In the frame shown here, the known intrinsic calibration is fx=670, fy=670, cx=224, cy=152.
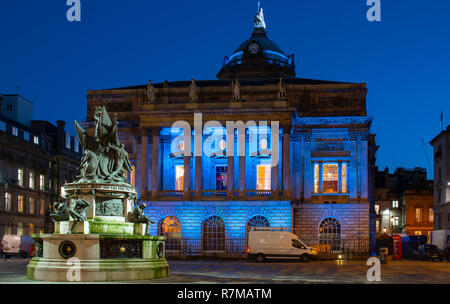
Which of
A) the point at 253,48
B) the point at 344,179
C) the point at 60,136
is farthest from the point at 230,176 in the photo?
the point at 60,136

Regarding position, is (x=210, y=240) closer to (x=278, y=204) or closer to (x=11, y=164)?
(x=278, y=204)

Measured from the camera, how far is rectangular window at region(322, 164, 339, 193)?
5794cm

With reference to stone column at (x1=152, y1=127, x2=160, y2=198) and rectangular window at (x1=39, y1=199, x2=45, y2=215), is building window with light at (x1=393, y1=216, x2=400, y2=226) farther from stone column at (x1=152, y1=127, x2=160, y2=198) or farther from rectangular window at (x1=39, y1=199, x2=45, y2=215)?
stone column at (x1=152, y1=127, x2=160, y2=198)

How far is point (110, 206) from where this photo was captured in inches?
896

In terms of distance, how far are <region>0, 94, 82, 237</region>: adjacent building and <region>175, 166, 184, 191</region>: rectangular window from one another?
705 inches

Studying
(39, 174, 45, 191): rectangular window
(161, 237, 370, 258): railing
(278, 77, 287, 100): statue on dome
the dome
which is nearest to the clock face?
the dome

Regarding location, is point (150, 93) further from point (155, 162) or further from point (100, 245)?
point (100, 245)

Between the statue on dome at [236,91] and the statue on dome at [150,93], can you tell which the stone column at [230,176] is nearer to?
the statue on dome at [236,91]

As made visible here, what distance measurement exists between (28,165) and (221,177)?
24.0m
